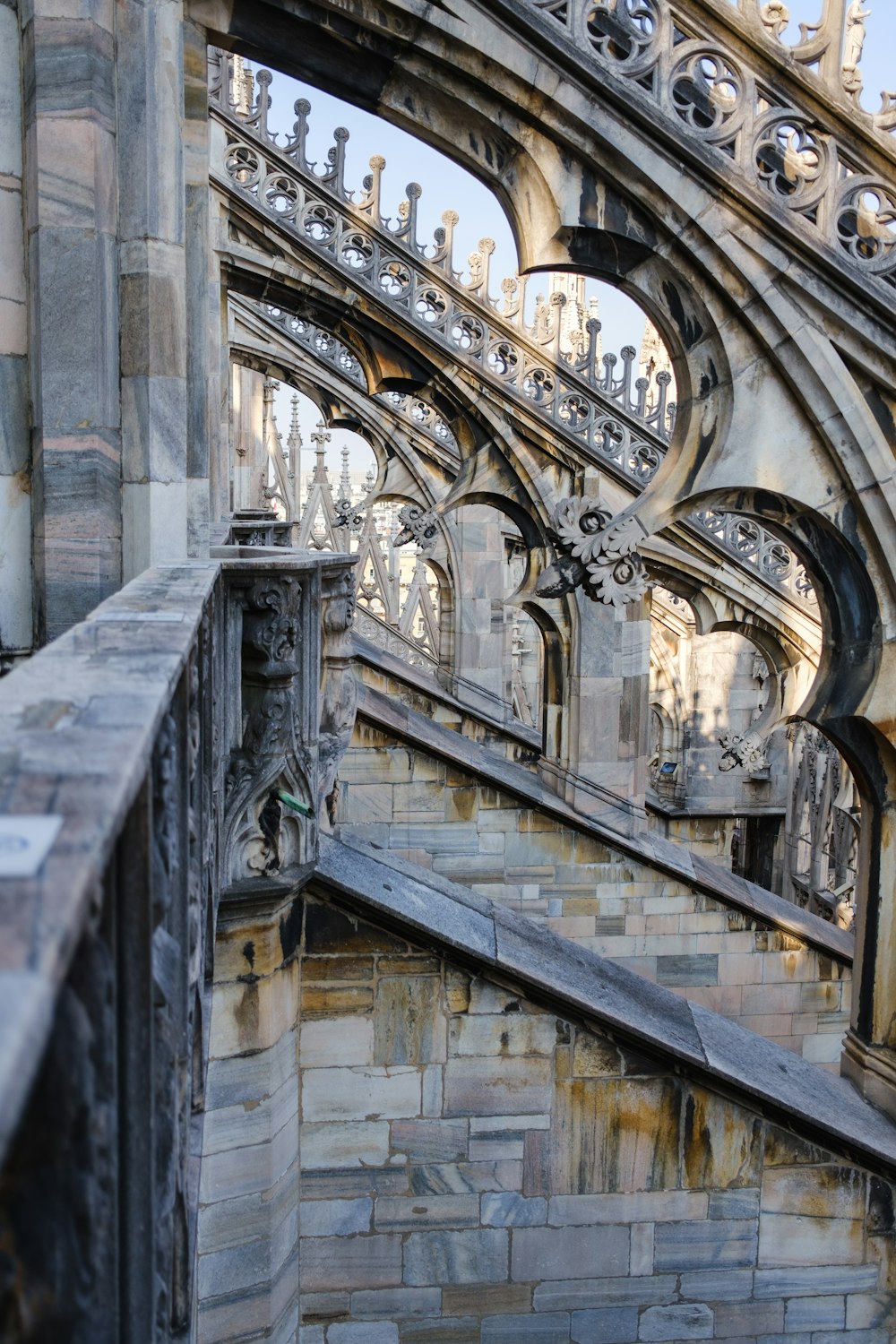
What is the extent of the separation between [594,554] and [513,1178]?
221cm

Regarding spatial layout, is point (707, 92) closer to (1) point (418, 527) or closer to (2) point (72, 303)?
(2) point (72, 303)

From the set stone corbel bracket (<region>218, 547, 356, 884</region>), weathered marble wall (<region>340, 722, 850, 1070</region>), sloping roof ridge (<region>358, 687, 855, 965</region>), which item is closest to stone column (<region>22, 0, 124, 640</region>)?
stone corbel bracket (<region>218, 547, 356, 884</region>)

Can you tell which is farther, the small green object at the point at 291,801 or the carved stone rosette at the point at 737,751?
the carved stone rosette at the point at 737,751

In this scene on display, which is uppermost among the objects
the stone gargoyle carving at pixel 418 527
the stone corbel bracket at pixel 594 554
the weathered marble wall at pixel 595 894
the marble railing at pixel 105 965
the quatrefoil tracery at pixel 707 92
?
the quatrefoil tracery at pixel 707 92

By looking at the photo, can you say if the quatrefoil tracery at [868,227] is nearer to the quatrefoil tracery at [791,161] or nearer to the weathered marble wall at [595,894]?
the quatrefoil tracery at [791,161]

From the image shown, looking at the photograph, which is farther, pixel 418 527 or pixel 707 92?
pixel 418 527

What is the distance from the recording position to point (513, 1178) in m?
3.81

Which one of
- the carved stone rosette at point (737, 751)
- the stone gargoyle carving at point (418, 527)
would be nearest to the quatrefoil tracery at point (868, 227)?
the carved stone rosette at point (737, 751)

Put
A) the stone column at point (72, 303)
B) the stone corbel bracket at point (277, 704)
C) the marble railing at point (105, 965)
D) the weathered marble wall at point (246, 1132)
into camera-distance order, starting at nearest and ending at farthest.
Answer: the marble railing at point (105, 965) → the stone corbel bracket at point (277, 704) → the stone column at point (72, 303) → the weathered marble wall at point (246, 1132)

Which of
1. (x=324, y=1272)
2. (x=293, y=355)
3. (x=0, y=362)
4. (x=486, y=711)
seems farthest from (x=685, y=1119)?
(x=293, y=355)

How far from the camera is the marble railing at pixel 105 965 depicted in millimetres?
565

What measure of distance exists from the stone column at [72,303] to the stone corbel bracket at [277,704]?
0.63 meters

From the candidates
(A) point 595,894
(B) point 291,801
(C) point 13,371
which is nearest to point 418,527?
(A) point 595,894

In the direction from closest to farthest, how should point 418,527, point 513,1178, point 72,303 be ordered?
point 72,303 → point 513,1178 → point 418,527
